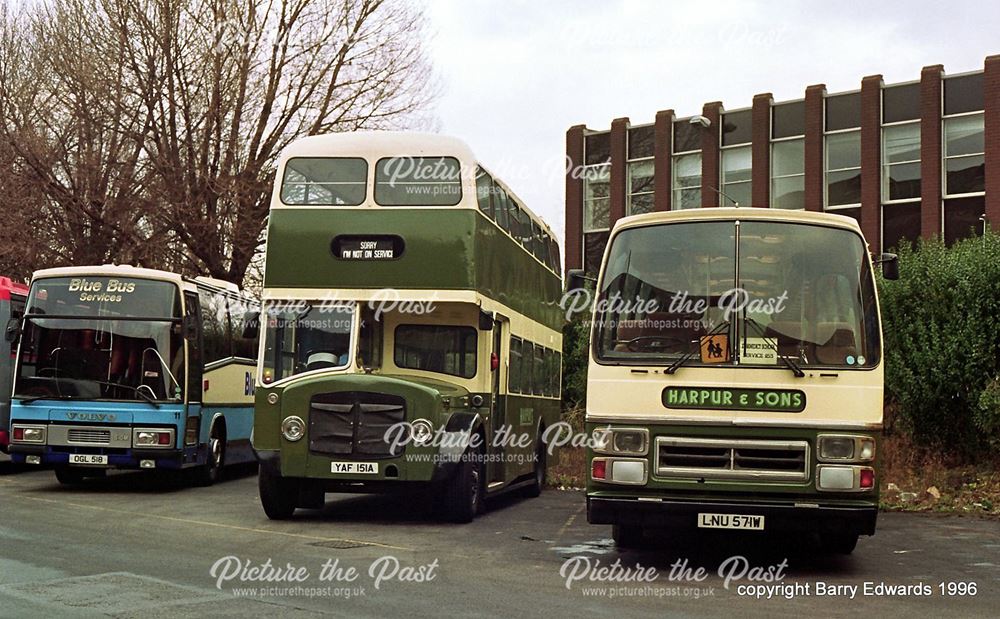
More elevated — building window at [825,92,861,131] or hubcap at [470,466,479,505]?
building window at [825,92,861,131]

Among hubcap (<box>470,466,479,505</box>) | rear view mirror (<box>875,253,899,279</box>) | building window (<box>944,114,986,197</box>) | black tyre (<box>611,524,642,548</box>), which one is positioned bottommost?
black tyre (<box>611,524,642,548</box>)

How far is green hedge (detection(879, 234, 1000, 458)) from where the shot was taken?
18.3 meters

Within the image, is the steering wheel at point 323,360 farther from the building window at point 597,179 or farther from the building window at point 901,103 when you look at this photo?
the building window at point 597,179

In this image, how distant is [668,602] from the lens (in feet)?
31.2

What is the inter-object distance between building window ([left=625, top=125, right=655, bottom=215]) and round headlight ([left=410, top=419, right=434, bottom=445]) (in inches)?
1282

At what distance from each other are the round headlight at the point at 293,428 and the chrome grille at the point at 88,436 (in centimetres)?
549

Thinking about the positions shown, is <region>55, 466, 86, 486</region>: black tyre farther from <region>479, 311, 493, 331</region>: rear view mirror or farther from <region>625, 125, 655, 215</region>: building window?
<region>625, 125, 655, 215</region>: building window

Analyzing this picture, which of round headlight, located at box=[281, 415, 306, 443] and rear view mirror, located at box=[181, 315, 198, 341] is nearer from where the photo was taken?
round headlight, located at box=[281, 415, 306, 443]

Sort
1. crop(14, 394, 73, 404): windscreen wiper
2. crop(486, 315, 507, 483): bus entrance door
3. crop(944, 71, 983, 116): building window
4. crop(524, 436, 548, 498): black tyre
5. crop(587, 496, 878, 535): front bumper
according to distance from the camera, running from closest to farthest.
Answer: crop(587, 496, 878, 535): front bumper, crop(486, 315, 507, 483): bus entrance door, crop(14, 394, 73, 404): windscreen wiper, crop(524, 436, 548, 498): black tyre, crop(944, 71, 983, 116): building window

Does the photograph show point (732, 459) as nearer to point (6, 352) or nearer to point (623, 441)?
point (623, 441)

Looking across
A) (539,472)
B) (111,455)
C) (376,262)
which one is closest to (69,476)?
(111,455)

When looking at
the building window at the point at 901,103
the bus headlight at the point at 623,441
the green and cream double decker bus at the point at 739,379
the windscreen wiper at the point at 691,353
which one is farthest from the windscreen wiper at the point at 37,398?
the building window at the point at 901,103

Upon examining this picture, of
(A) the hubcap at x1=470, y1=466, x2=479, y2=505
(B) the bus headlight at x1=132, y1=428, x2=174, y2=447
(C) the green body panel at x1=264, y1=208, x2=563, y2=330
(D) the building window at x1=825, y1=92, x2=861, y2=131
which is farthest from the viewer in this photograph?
(D) the building window at x1=825, y1=92, x2=861, y2=131

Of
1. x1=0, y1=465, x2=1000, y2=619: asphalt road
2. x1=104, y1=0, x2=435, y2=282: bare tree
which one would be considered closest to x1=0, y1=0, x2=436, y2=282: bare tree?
x1=104, y1=0, x2=435, y2=282: bare tree
